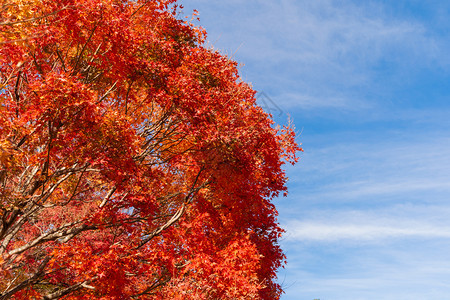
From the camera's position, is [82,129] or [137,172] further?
[137,172]

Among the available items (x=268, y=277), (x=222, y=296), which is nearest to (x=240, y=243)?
(x=222, y=296)

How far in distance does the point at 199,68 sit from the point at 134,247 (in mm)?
7199

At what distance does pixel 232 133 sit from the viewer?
13766 mm

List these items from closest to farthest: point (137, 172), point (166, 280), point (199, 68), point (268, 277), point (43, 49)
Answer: point (137, 172) → point (43, 49) → point (199, 68) → point (166, 280) → point (268, 277)

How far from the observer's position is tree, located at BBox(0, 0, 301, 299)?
1128cm

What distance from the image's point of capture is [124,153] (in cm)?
1177

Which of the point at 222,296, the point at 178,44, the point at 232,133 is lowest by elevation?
the point at 222,296

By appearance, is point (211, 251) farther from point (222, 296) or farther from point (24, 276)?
point (24, 276)

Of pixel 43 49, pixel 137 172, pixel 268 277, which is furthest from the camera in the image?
pixel 268 277

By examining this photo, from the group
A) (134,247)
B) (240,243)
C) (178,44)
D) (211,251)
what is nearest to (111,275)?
(134,247)

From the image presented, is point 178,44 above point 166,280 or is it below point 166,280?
above

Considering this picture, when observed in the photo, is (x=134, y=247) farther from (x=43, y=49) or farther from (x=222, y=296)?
(x=43, y=49)

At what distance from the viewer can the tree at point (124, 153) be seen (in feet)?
37.0

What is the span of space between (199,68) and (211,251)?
24.9ft
